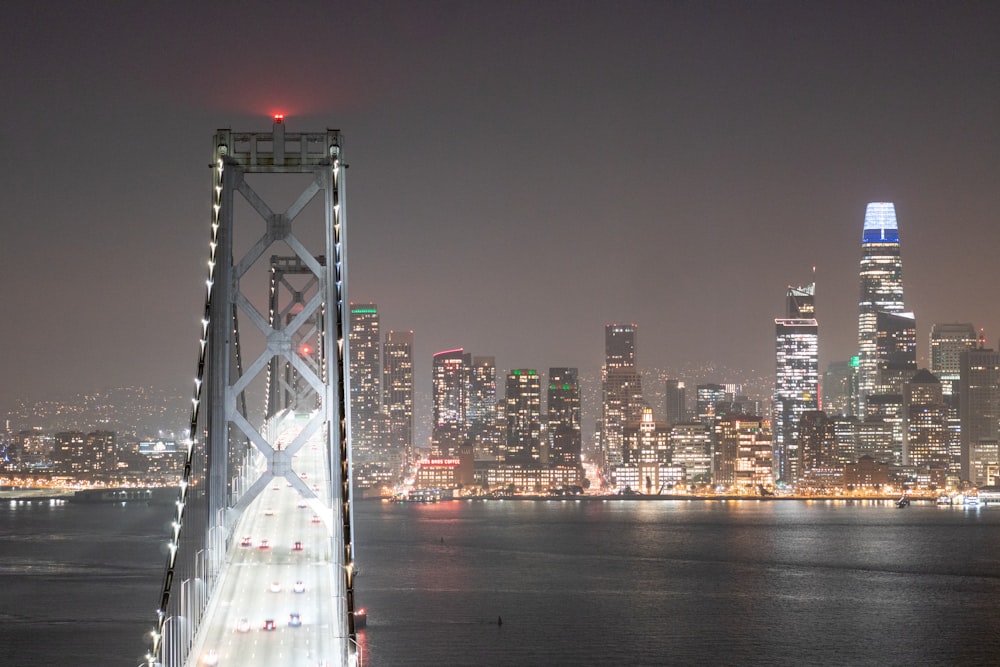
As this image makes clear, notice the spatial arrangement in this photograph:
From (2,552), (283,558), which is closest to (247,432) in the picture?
(283,558)

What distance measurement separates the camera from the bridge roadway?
72.9 ft

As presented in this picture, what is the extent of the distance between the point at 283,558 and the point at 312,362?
2209cm

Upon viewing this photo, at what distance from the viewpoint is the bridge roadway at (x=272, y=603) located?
72.9ft

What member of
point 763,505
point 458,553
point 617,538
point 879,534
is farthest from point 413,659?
point 763,505

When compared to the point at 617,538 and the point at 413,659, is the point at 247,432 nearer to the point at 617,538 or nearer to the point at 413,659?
the point at 413,659

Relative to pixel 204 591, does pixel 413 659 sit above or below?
below

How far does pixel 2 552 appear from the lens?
321ft

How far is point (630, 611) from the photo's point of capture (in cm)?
6372

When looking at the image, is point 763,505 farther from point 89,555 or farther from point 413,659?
point 413,659

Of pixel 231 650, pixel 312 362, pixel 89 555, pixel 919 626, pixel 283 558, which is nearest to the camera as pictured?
pixel 231 650

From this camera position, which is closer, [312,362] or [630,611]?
[312,362]

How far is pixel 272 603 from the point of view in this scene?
25.0 meters

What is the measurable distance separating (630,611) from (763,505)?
13192cm

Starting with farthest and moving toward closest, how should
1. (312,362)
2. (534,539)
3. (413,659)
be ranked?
(534,539), (312,362), (413,659)
